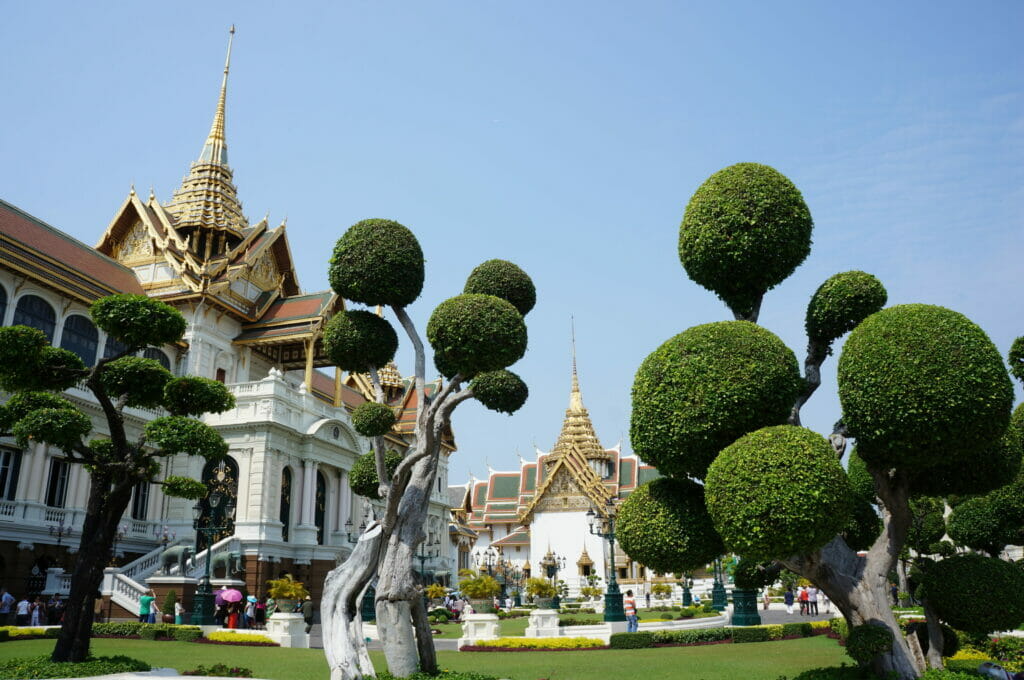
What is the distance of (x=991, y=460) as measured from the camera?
887 centimetres

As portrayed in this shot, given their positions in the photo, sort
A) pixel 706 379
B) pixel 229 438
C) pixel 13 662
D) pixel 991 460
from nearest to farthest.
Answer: pixel 706 379
pixel 991 460
pixel 13 662
pixel 229 438

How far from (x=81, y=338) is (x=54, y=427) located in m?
16.5

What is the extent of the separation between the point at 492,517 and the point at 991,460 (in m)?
57.3

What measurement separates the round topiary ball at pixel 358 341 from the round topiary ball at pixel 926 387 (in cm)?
607

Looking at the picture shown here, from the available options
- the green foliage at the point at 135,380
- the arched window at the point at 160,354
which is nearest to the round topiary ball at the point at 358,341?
the green foliage at the point at 135,380

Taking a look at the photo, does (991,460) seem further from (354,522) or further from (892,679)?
(354,522)

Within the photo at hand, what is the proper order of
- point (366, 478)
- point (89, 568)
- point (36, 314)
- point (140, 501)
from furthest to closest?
point (140, 501) → point (36, 314) → point (89, 568) → point (366, 478)

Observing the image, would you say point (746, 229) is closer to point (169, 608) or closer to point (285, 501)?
point (169, 608)

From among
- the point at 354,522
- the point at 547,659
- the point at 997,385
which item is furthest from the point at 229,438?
the point at 997,385

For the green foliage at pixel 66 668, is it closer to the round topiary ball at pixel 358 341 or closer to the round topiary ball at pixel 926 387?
the round topiary ball at pixel 358 341

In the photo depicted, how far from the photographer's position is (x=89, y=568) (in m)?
11.6

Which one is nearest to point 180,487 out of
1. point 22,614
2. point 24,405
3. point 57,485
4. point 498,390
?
point 24,405

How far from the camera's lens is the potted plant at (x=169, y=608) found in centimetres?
2103

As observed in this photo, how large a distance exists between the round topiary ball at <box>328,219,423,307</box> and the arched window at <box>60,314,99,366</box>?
1954 cm
